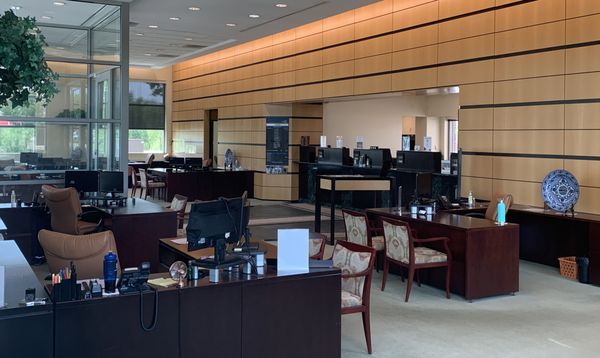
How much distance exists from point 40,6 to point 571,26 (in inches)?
308

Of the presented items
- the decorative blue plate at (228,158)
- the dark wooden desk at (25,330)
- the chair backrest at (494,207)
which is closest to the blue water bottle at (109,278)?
the dark wooden desk at (25,330)

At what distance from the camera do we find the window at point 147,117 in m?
21.6

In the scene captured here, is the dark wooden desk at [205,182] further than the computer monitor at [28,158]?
Yes

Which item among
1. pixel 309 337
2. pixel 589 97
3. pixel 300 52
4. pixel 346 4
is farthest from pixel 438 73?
pixel 309 337

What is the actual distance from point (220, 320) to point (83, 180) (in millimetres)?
5467

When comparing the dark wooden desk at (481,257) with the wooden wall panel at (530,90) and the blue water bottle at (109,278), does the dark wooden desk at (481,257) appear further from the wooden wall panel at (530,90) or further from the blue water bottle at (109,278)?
the blue water bottle at (109,278)

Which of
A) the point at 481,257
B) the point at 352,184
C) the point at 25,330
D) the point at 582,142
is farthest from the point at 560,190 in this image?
the point at 25,330

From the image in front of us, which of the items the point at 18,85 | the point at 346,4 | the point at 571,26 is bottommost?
the point at 18,85

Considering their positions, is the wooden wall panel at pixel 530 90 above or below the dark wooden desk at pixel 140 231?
above

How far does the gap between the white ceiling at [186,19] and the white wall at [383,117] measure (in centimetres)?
345

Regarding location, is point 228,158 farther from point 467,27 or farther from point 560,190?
point 560,190

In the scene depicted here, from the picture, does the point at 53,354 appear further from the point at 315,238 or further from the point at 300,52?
the point at 300,52

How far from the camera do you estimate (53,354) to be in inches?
124

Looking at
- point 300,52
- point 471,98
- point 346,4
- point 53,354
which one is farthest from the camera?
point 300,52
